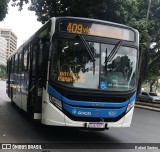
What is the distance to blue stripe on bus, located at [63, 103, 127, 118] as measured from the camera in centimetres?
901

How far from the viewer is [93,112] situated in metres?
9.14

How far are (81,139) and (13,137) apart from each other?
1.86m

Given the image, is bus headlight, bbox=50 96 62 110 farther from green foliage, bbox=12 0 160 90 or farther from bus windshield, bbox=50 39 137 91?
green foliage, bbox=12 0 160 90

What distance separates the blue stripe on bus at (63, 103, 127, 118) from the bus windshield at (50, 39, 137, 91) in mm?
556

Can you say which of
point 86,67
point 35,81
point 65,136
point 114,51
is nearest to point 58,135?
point 65,136

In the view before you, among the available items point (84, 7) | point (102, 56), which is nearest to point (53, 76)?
point (102, 56)

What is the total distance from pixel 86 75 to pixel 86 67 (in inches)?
8.4

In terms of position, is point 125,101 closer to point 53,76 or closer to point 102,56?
point 102,56

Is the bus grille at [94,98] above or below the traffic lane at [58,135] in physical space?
above

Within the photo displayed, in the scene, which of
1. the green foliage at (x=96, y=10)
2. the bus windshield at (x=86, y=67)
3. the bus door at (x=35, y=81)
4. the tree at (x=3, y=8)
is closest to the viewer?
the bus windshield at (x=86, y=67)

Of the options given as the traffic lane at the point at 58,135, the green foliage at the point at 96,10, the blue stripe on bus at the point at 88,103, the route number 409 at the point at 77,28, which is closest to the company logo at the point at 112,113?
the blue stripe on bus at the point at 88,103

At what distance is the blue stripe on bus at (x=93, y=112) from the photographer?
29.6 feet

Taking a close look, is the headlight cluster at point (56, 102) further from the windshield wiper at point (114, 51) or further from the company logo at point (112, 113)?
the windshield wiper at point (114, 51)

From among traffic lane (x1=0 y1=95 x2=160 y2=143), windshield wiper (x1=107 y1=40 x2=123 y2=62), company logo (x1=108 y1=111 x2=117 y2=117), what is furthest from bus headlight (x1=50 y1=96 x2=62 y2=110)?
windshield wiper (x1=107 y1=40 x2=123 y2=62)
